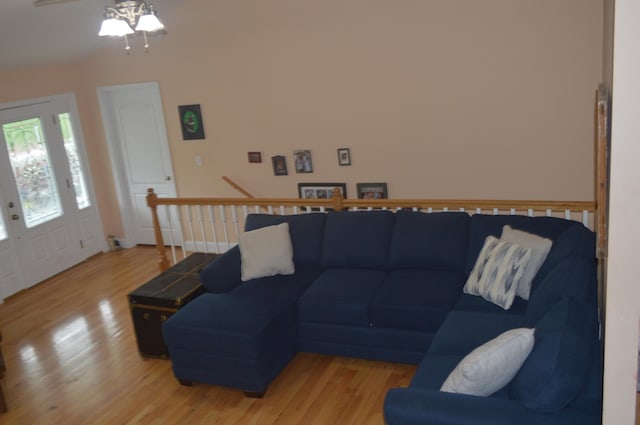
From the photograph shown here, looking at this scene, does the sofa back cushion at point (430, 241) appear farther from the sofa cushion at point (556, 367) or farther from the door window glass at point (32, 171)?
the door window glass at point (32, 171)

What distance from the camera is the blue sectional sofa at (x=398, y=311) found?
8.32 feet

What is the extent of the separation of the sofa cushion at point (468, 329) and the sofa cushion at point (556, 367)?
2.01 ft

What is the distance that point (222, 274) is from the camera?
4359 millimetres

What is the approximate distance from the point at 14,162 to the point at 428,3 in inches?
182

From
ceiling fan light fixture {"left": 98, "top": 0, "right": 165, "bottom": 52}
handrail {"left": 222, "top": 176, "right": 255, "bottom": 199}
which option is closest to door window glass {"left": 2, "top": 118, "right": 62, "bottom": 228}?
handrail {"left": 222, "top": 176, "right": 255, "bottom": 199}

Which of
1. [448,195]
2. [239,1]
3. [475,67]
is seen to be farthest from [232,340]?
[239,1]

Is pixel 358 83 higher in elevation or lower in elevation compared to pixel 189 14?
lower

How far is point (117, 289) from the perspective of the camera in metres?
6.13

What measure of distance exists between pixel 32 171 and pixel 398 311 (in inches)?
188

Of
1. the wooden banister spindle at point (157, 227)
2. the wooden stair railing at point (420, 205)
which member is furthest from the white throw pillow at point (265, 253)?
the wooden banister spindle at point (157, 227)

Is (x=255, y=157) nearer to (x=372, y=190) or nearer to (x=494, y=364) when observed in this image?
(x=372, y=190)

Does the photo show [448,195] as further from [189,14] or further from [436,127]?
[189,14]

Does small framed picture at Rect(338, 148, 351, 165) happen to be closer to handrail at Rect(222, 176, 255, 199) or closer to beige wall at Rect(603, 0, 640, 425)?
→ handrail at Rect(222, 176, 255, 199)

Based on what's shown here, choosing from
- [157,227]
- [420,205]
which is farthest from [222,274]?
[420,205]
